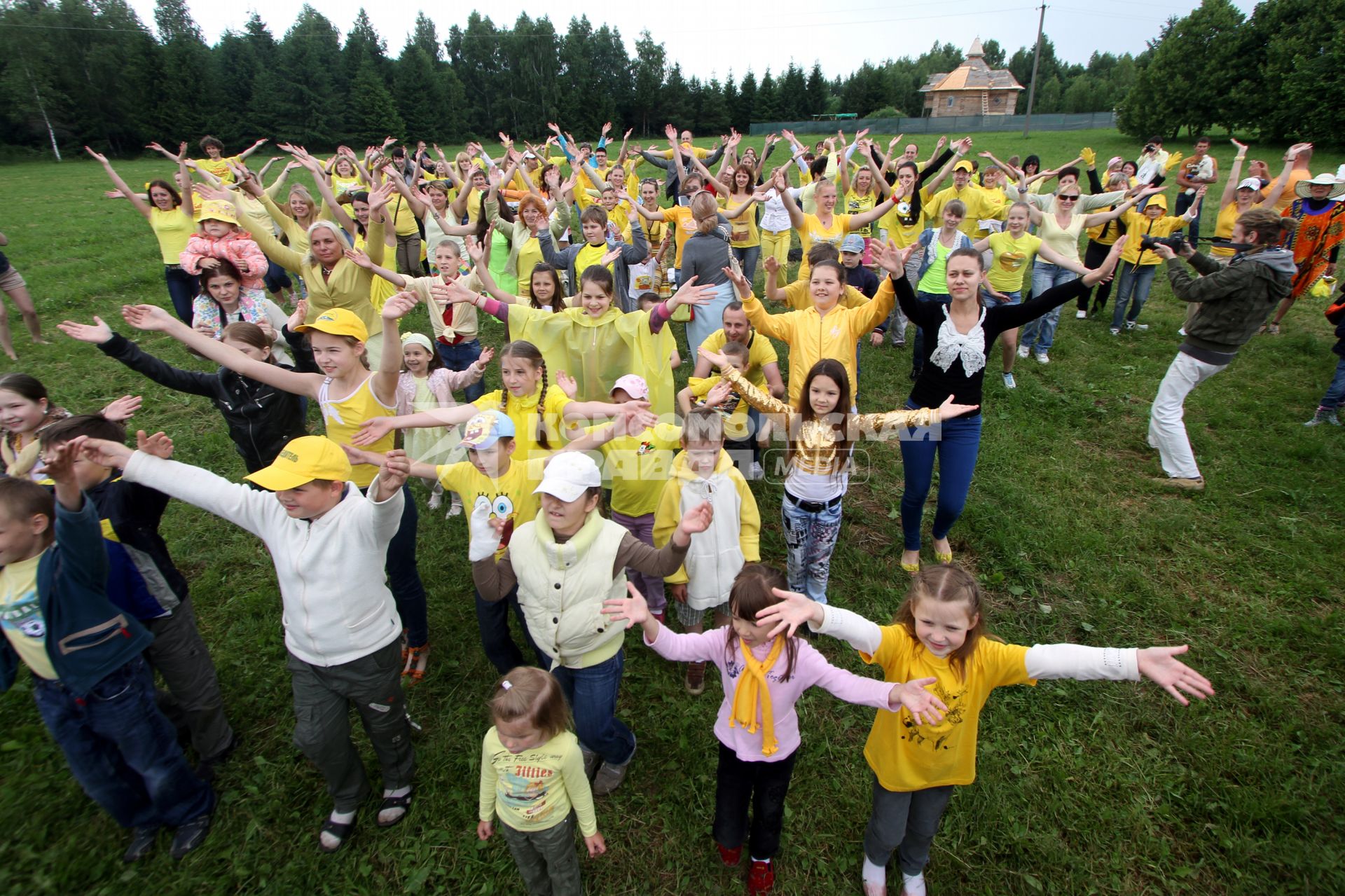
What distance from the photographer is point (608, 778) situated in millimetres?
3615

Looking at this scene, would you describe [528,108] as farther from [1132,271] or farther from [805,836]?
[805,836]

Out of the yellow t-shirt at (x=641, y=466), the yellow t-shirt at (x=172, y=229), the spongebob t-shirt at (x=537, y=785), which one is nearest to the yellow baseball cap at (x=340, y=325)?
the yellow t-shirt at (x=641, y=466)

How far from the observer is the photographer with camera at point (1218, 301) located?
5.51 metres

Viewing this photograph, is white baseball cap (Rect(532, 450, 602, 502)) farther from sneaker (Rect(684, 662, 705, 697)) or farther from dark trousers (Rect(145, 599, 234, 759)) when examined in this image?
dark trousers (Rect(145, 599, 234, 759))

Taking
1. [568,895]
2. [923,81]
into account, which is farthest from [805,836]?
[923,81]

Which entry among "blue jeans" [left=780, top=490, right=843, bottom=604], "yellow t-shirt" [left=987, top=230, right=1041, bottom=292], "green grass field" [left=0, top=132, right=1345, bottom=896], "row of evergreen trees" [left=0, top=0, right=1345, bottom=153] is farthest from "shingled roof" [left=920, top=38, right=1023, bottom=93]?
"blue jeans" [left=780, top=490, right=843, bottom=604]

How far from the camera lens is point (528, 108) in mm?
67750

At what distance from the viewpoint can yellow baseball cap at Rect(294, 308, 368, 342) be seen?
3.70 m

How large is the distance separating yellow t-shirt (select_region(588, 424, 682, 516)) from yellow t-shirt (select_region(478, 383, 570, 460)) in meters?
0.32

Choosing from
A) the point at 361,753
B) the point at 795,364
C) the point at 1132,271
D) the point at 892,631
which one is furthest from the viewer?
the point at 1132,271

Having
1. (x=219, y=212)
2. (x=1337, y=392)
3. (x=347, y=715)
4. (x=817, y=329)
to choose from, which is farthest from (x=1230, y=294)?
(x=219, y=212)

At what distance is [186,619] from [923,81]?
110870mm

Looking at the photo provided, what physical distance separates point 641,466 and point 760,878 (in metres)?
2.41

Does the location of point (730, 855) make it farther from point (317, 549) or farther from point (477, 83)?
point (477, 83)
